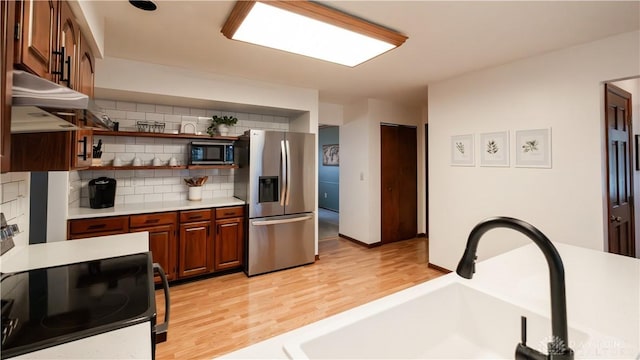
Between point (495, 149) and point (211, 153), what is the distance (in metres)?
3.27

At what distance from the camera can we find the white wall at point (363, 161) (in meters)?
4.52

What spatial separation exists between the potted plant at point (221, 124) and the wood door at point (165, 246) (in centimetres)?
129

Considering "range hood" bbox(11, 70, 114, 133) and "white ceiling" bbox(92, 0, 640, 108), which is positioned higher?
"white ceiling" bbox(92, 0, 640, 108)

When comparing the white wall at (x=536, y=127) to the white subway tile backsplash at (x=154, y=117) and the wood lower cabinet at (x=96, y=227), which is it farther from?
the wood lower cabinet at (x=96, y=227)

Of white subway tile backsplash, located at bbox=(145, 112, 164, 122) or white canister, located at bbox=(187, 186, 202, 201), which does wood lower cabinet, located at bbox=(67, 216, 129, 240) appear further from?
white subway tile backsplash, located at bbox=(145, 112, 164, 122)

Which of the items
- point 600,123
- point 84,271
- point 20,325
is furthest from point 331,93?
point 20,325

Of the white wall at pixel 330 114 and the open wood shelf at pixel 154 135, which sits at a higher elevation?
the white wall at pixel 330 114

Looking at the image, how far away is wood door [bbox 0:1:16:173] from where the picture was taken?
0.77 metres

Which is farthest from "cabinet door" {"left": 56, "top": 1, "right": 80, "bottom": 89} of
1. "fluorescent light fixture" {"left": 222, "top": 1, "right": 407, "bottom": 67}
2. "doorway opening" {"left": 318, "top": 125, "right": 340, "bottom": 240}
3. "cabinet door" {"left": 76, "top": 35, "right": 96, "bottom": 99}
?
"doorway opening" {"left": 318, "top": 125, "right": 340, "bottom": 240}

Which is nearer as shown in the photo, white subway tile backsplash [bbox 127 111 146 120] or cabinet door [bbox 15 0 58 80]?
cabinet door [bbox 15 0 58 80]

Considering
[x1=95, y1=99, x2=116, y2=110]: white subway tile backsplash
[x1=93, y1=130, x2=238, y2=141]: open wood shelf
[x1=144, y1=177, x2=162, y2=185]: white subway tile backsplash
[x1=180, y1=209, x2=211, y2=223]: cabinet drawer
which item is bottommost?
[x1=180, y1=209, x2=211, y2=223]: cabinet drawer

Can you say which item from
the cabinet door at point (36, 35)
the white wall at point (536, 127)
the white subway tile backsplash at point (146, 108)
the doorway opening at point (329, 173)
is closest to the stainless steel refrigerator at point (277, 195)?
the white subway tile backsplash at point (146, 108)

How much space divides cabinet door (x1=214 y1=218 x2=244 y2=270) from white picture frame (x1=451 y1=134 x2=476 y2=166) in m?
2.73

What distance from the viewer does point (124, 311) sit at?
100cm
